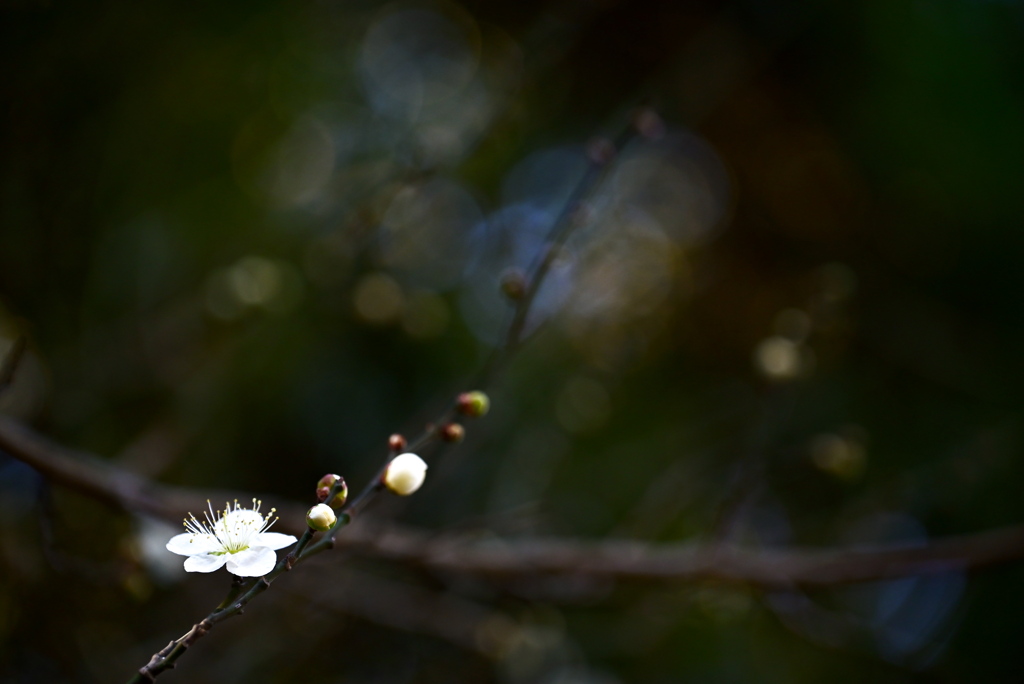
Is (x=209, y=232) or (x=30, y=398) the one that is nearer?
(x=30, y=398)

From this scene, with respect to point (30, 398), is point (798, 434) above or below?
below

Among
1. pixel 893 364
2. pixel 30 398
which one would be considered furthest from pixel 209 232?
pixel 893 364

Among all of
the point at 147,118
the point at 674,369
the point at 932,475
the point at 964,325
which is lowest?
the point at 932,475

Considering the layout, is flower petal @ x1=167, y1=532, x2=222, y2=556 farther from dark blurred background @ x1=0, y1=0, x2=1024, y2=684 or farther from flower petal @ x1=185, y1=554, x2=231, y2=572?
dark blurred background @ x1=0, y1=0, x2=1024, y2=684

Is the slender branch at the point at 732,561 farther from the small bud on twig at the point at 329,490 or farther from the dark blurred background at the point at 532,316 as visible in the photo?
the small bud on twig at the point at 329,490

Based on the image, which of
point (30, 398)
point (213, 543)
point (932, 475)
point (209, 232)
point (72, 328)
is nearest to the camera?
point (213, 543)

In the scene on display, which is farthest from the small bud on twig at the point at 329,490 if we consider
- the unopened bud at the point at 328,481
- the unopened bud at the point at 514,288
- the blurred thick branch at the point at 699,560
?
the blurred thick branch at the point at 699,560

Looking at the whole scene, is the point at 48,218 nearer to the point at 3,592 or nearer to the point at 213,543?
the point at 3,592

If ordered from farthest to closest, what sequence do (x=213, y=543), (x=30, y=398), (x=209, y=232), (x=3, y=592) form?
(x=209, y=232)
(x=30, y=398)
(x=3, y=592)
(x=213, y=543)

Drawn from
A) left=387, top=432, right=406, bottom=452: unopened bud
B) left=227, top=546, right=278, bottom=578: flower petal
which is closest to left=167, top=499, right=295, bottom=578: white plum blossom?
left=227, top=546, right=278, bottom=578: flower petal
